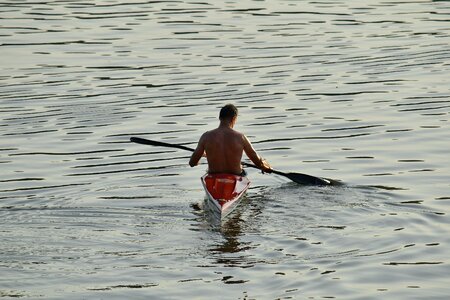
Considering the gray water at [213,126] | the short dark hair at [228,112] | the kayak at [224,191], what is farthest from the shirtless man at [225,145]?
the gray water at [213,126]

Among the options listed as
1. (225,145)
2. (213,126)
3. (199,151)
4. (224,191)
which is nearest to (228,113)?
(225,145)

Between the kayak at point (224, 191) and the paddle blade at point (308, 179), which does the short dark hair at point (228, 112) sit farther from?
the paddle blade at point (308, 179)

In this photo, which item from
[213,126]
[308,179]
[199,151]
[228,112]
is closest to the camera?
[228,112]

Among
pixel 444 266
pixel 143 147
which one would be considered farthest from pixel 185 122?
pixel 444 266

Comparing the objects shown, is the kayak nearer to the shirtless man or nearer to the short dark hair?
the shirtless man

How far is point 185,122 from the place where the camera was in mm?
22297

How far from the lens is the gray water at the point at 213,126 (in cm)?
1344

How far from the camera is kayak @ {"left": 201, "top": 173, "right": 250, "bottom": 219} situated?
52.1 feet

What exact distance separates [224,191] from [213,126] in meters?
5.63

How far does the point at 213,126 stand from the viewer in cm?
2180

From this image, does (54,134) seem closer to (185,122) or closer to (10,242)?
(185,122)

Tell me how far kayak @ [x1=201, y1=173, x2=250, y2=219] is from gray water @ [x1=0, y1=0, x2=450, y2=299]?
0.19m

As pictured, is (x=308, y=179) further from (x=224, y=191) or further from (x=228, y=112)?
(x=224, y=191)

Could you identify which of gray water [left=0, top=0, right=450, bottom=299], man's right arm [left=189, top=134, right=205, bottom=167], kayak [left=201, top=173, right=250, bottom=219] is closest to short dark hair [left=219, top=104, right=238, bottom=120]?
man's right arm [left=189, top=134, right=205, bottom=167]
